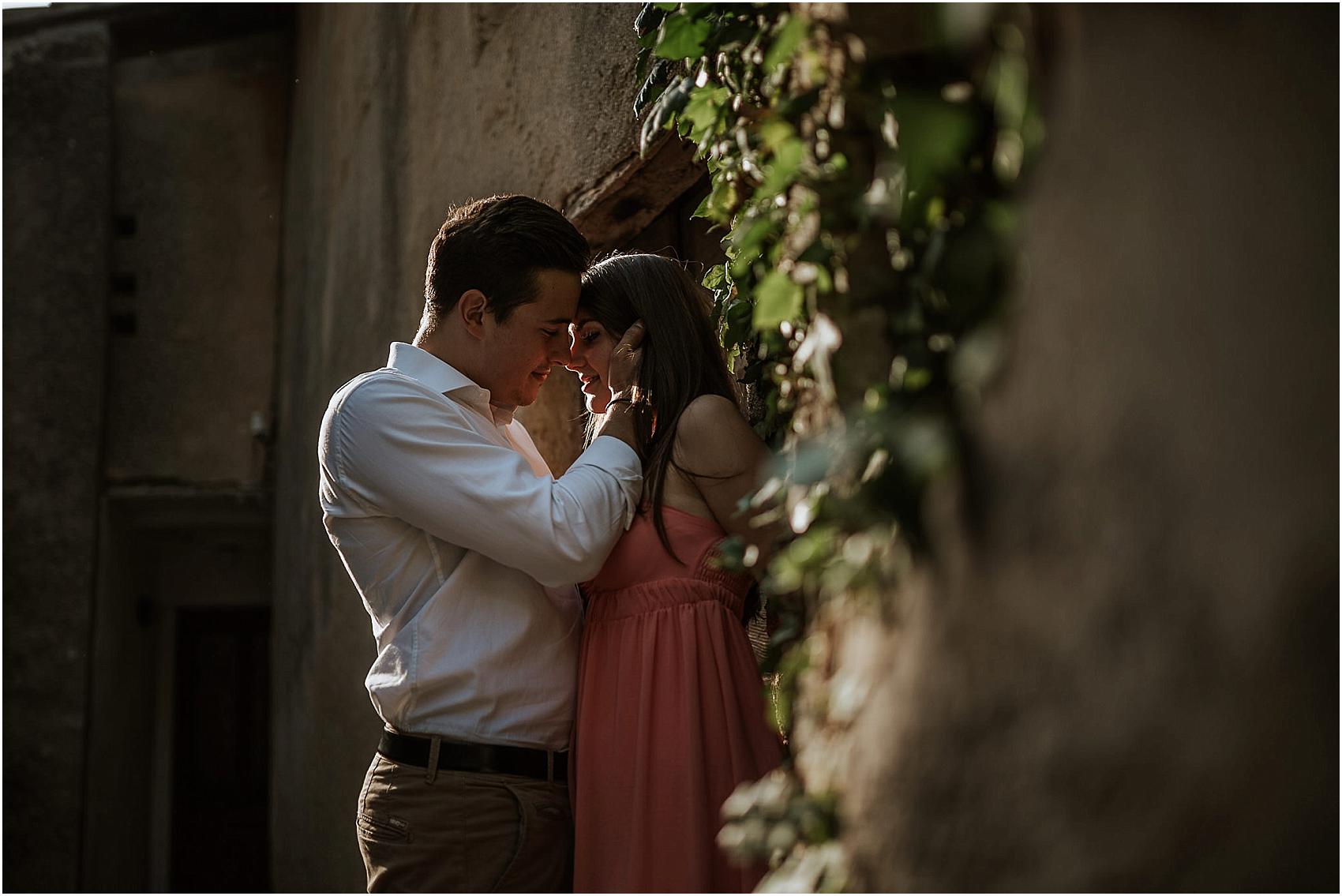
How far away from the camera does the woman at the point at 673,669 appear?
1948mm

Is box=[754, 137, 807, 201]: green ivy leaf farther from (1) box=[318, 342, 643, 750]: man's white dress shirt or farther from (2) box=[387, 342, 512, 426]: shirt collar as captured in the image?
(2) box=[387, 342, 512, 426]: shirt collar

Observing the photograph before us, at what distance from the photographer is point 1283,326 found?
2.95 ft

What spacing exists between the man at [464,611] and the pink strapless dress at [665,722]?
0.09 metres

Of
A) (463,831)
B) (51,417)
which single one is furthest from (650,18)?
(51,417)

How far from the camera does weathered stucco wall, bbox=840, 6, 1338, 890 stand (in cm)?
88

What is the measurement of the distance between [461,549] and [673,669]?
436mm

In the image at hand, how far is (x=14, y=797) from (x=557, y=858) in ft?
20.1

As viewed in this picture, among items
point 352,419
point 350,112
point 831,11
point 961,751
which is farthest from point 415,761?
point 350,112

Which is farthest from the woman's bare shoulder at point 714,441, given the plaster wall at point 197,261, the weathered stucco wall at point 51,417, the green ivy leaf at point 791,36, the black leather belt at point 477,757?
the weathered stucco wall at point 51,417

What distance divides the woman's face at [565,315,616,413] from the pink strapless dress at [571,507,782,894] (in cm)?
36

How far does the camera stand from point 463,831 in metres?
2.05

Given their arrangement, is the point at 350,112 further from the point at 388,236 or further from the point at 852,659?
the point at 852,659

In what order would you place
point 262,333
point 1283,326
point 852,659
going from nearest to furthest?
point 1283,326
point 852,659
point 262,333

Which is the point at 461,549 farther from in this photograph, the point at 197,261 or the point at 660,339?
the point at 197,261
